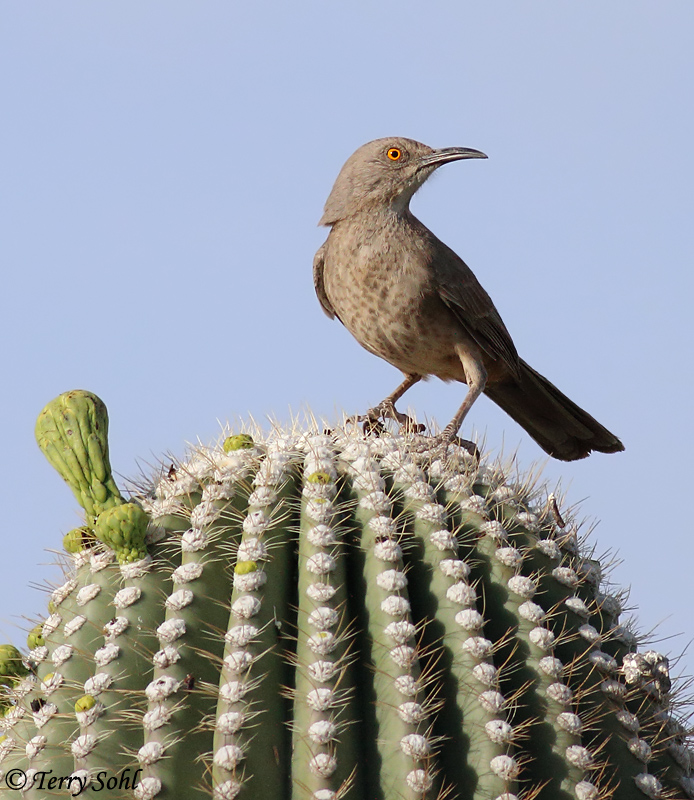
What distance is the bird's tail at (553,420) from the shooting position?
5852 mm

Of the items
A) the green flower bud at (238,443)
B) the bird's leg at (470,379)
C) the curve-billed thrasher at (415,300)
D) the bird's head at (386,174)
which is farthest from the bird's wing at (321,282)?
the green flower bud at (238,443)

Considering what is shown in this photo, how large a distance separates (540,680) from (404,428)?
39.6 inches

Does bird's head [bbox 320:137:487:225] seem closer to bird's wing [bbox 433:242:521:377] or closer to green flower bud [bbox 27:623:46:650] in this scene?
bird's wing [bbox 433:242:521:377]

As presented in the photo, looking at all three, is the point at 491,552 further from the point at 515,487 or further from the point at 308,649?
the point at 308,649

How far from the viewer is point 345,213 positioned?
19.3 feet

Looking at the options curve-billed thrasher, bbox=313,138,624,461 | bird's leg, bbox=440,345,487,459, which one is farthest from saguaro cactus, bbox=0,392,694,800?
curve-billed thrasher, bbox=313,138,624,461

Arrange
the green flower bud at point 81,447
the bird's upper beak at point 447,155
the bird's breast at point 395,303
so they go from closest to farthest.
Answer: the green flower bud at point 81,447 < the bird's breast at point 395,303 < the bird's upper beak at point 447,155

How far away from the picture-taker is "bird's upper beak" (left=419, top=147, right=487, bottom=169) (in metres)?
5.74

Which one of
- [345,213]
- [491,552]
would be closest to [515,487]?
[491,552]

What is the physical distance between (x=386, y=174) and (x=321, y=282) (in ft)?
2.27

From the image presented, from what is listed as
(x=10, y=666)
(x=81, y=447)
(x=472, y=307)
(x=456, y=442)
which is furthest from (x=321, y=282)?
(x=10, y=666)

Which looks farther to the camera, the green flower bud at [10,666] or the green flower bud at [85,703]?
the green flower bud at [10,666]

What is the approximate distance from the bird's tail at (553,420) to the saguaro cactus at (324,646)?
291 centimetres

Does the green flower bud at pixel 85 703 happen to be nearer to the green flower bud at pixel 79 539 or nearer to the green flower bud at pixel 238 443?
the green flower bud at pixel 79 539
